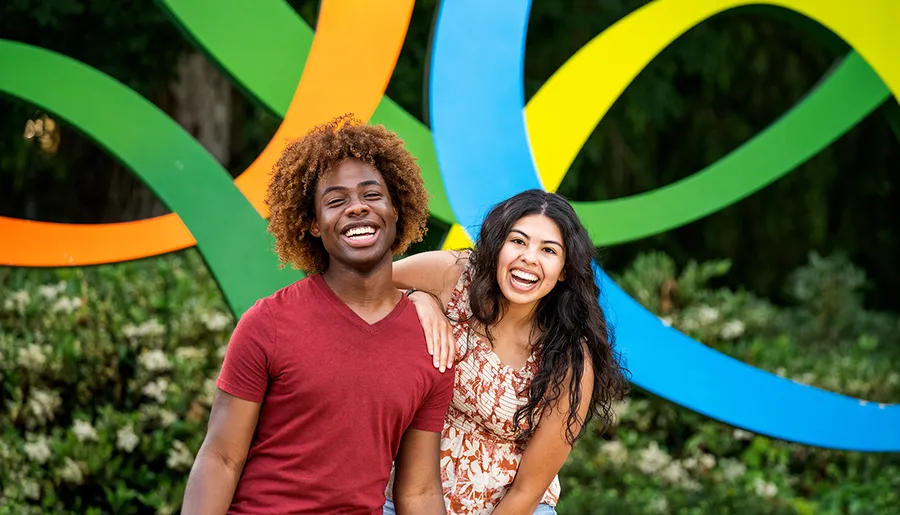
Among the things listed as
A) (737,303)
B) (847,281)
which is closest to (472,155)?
(737,303)

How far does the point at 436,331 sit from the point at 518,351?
311mm

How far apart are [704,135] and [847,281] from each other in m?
1.31

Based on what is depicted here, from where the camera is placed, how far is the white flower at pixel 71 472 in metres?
4.09

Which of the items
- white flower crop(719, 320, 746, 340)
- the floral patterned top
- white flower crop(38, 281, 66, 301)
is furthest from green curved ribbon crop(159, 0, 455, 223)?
white flower crop(719, 320, 746, 340)

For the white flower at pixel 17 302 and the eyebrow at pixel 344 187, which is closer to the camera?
the eyebrow at pixel 344 187

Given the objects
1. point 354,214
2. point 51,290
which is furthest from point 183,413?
point 354,214

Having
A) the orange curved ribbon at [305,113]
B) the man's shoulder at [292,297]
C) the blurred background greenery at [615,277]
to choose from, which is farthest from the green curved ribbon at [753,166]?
the man's shoulder at [292,297]

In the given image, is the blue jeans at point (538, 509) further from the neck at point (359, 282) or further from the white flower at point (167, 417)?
the white flower at point (167, 417)

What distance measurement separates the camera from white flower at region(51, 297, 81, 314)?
4658mm

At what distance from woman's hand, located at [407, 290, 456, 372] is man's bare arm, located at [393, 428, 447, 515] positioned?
6.6 inches

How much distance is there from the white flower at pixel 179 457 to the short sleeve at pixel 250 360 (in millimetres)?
2215

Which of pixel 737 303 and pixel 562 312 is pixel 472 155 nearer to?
pixel 562 312

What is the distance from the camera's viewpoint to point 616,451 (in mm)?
4883

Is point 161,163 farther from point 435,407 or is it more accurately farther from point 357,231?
point 435,407
